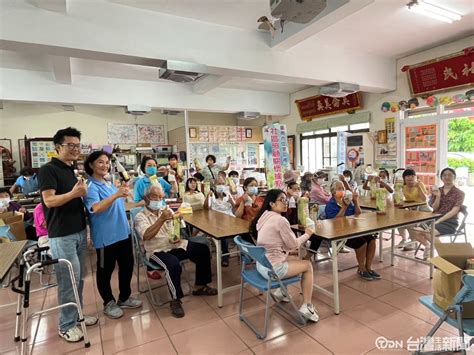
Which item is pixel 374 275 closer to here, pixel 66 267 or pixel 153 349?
pixel 153 349

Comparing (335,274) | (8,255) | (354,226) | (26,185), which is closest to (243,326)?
(335,274)

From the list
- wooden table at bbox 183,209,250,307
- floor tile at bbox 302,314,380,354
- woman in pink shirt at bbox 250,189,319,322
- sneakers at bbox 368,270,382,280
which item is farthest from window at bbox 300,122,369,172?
floor tile at bbox 302,314,380,354

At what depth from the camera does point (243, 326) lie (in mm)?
2428

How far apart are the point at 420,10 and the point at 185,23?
2999mm

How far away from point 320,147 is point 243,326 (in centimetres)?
633

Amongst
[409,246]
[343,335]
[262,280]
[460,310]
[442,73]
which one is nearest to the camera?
[460,310]

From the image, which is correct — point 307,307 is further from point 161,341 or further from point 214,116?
point 214,116

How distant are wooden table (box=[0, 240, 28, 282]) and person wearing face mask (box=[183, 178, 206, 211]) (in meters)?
1.90

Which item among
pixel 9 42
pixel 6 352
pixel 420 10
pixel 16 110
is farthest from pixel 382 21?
pixel 16 110

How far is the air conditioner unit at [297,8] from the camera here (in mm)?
2115

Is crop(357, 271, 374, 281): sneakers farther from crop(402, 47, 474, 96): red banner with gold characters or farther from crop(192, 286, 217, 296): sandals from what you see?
crop(402, 47, 474, 96): red banner with gold characters

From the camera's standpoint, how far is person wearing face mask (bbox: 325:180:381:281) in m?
3.21

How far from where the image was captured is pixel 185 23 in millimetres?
3789

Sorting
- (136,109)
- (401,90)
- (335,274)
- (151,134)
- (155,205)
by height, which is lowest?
(335,274)
